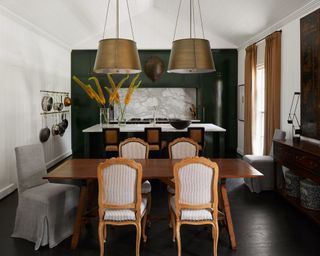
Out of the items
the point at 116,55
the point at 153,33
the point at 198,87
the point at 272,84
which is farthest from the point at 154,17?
the point at 116,55

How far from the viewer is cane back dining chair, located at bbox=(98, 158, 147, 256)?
9.79 feet

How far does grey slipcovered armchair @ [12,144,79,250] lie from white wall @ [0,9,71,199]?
1462mm

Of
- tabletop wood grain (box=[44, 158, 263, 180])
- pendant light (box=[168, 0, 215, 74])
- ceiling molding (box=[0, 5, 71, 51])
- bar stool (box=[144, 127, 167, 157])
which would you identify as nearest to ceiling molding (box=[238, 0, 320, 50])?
pendant light (box=[168, 0, 215, 74])

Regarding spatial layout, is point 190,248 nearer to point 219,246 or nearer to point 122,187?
Result: point 219,246

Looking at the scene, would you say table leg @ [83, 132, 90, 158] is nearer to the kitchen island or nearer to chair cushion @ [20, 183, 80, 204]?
the kitchen island

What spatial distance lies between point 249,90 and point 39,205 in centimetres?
540

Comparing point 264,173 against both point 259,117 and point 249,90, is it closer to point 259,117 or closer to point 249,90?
point 259,117

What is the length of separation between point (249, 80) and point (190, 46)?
14.6 ft

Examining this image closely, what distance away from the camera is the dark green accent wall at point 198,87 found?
9148 millimetres

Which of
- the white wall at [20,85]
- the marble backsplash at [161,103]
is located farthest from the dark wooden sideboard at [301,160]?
the marble backsplash at [161,103]

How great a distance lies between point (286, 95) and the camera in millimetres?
5828

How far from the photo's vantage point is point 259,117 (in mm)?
7410

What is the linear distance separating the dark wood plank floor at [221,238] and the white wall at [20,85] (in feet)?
3.16

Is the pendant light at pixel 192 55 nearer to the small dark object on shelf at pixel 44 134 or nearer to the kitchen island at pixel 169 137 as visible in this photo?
the kitchen island at pixel 169 137
